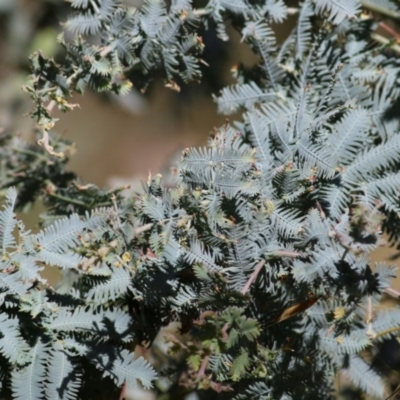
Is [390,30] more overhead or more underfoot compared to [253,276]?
more overhead

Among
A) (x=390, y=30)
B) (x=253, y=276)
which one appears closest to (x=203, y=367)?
(x=253, y=276)

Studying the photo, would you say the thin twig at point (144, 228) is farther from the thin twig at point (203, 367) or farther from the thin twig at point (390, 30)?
the thin twig at point (390, 30)

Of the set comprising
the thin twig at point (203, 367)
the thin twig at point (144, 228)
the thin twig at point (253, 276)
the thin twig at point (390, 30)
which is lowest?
the thin twig at point (203, 367)

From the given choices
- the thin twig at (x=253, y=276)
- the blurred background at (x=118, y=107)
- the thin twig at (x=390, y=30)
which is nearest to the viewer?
the thin twig at (x=253, y=276)

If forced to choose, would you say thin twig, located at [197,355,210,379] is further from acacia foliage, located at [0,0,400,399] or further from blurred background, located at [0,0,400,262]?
blurred background, located at [0,0,400,262]

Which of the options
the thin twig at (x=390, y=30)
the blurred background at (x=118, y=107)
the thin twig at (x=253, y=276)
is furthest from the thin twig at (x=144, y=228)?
the thin twig at (x=390, y=30)

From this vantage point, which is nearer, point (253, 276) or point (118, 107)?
point (253, 276)

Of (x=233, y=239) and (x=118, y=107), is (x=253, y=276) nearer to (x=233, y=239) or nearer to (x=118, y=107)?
(x=233, y=239)

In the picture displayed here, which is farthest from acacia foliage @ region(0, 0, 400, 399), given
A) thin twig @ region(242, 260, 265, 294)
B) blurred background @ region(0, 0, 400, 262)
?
blurred background @ region(0, 0, 400, 262)
